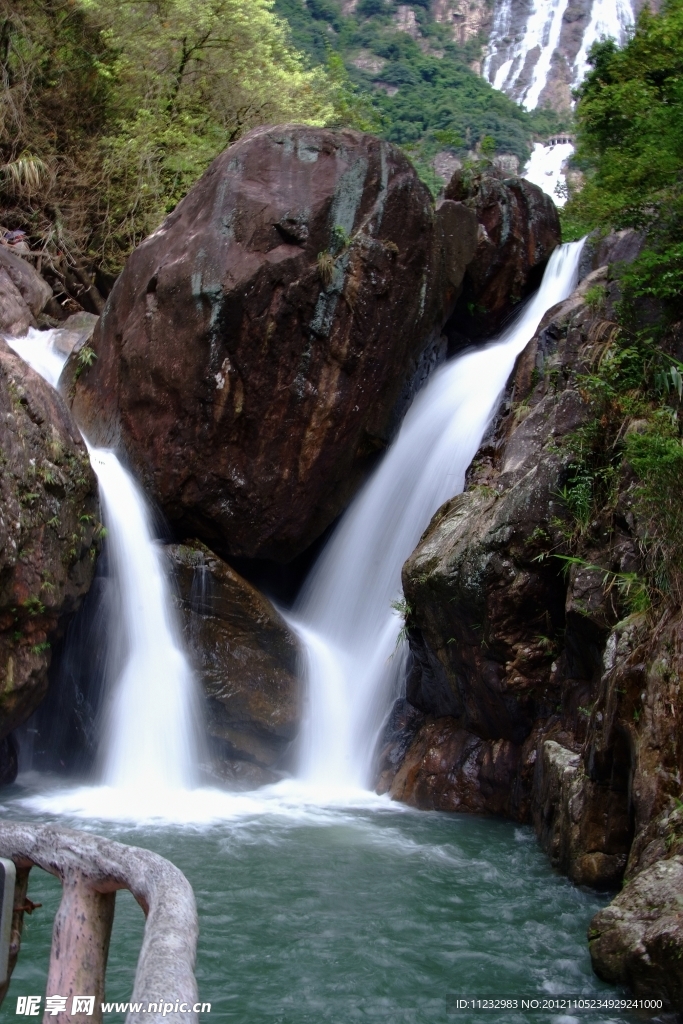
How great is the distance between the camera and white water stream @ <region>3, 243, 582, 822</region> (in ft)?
28.2

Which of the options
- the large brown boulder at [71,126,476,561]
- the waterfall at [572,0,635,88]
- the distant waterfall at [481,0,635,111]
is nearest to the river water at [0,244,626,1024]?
the large brown boulder at [71,126,476,561]

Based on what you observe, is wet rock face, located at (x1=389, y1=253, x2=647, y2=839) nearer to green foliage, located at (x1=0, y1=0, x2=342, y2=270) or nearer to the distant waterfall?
green foliage, located at (x1=0, y1=0, x2=342, y2=270)

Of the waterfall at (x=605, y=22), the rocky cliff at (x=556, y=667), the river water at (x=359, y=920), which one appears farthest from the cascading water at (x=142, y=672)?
the waterfall at (x=605, y=22)

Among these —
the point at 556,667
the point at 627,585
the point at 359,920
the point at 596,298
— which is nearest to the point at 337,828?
the point at 359,920

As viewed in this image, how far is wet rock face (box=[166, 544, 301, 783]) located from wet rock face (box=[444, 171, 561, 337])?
6.32 m

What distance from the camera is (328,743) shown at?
969 cm

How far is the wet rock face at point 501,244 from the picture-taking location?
13969 millimetres

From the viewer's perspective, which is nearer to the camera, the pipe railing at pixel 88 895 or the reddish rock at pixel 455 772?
the pipe railing at pixel 88 895

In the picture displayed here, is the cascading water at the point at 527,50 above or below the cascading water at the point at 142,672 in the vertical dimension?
above

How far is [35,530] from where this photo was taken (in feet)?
26.5

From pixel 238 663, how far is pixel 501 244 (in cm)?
826

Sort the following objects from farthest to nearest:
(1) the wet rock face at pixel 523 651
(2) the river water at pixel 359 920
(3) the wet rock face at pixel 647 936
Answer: (1) the wet rock face at pixel 523 651 → (2) the river water at pixel 359 920 → (3) the wet rock face at pixel 647 936

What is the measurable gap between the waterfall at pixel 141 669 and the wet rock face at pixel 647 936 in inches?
201

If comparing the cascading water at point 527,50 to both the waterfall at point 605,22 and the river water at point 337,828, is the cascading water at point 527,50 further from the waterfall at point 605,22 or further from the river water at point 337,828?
the river water at point 337,828
